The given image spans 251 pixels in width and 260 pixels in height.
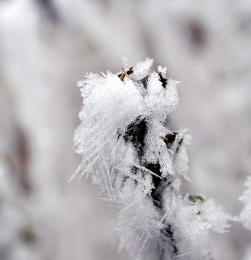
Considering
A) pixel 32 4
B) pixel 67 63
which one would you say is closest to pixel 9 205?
pixel 67 63

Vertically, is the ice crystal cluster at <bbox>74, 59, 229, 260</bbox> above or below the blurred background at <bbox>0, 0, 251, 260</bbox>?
below

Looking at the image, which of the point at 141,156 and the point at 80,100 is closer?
the point at 141,156

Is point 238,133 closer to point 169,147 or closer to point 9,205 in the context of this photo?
point 9,205

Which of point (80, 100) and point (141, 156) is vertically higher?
point (80, 100)

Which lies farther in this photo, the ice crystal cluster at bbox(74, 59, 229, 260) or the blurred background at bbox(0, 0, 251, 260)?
the blurred background at bbox(0, 0, 251, 260)

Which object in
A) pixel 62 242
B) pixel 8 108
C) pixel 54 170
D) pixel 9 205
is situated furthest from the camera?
pixel 8 108
